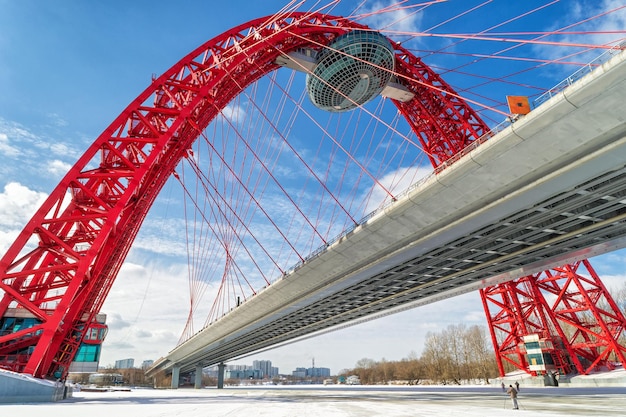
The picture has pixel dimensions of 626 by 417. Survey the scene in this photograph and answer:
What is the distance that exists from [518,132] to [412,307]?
36.7 m

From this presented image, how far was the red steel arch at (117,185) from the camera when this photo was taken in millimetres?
23594

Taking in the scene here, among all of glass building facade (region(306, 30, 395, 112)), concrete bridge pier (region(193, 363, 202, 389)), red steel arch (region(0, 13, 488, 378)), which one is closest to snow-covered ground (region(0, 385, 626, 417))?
red steel arch (region(0, 13, 488, 378))

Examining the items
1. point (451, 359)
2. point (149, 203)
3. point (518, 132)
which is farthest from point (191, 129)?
point (451, 359)

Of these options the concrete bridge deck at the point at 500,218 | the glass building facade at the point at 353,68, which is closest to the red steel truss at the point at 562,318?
the concrete bridge deck at the point at 500,218

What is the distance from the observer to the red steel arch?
77.4 feet

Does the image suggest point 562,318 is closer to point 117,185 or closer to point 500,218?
point 500,218

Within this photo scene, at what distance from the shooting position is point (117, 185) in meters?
28.5

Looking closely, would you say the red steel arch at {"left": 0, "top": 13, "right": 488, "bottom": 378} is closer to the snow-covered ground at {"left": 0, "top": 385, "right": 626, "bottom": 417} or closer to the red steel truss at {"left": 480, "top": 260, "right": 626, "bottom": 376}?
the snow-covered ground at {"left": 0, "top": 385, "right": 626, "bottom": 417}

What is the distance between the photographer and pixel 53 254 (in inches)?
1056

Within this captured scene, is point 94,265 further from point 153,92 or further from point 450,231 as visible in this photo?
point 450,231

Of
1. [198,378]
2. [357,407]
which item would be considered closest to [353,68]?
[357,407]

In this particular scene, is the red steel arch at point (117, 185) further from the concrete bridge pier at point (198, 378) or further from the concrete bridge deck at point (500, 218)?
the concrete bridge pier at point (198, 378)

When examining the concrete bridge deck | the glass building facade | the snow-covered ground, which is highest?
the glass building facade

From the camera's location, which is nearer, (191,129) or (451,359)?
(191,129)
